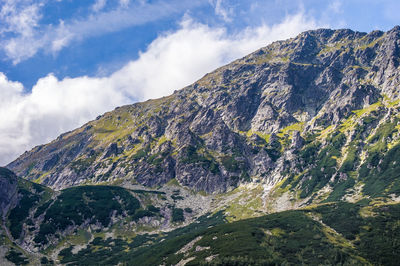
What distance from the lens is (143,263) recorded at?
176750 millimetres

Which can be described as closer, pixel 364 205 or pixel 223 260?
pixel 223 260

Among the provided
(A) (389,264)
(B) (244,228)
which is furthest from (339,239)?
(B) (244,228)

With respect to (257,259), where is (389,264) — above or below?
below

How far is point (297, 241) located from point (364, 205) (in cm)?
7041

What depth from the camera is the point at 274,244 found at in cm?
15225

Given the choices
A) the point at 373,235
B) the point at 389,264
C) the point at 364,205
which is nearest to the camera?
the point at 389,264

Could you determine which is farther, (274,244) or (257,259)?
(274,244)

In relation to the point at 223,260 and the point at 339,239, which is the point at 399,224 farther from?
the point at 223,260

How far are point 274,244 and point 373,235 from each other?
4827cm

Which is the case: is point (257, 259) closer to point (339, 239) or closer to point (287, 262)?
point (287, 262)

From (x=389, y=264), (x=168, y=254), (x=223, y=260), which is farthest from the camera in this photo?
(x=168, y=254)

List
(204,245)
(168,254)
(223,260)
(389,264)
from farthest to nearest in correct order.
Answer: (168,254), (204,245), (223,260), (389,264)

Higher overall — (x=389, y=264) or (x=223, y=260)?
(x=223, y=260)

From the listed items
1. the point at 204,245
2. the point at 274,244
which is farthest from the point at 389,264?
the point at 204,245
